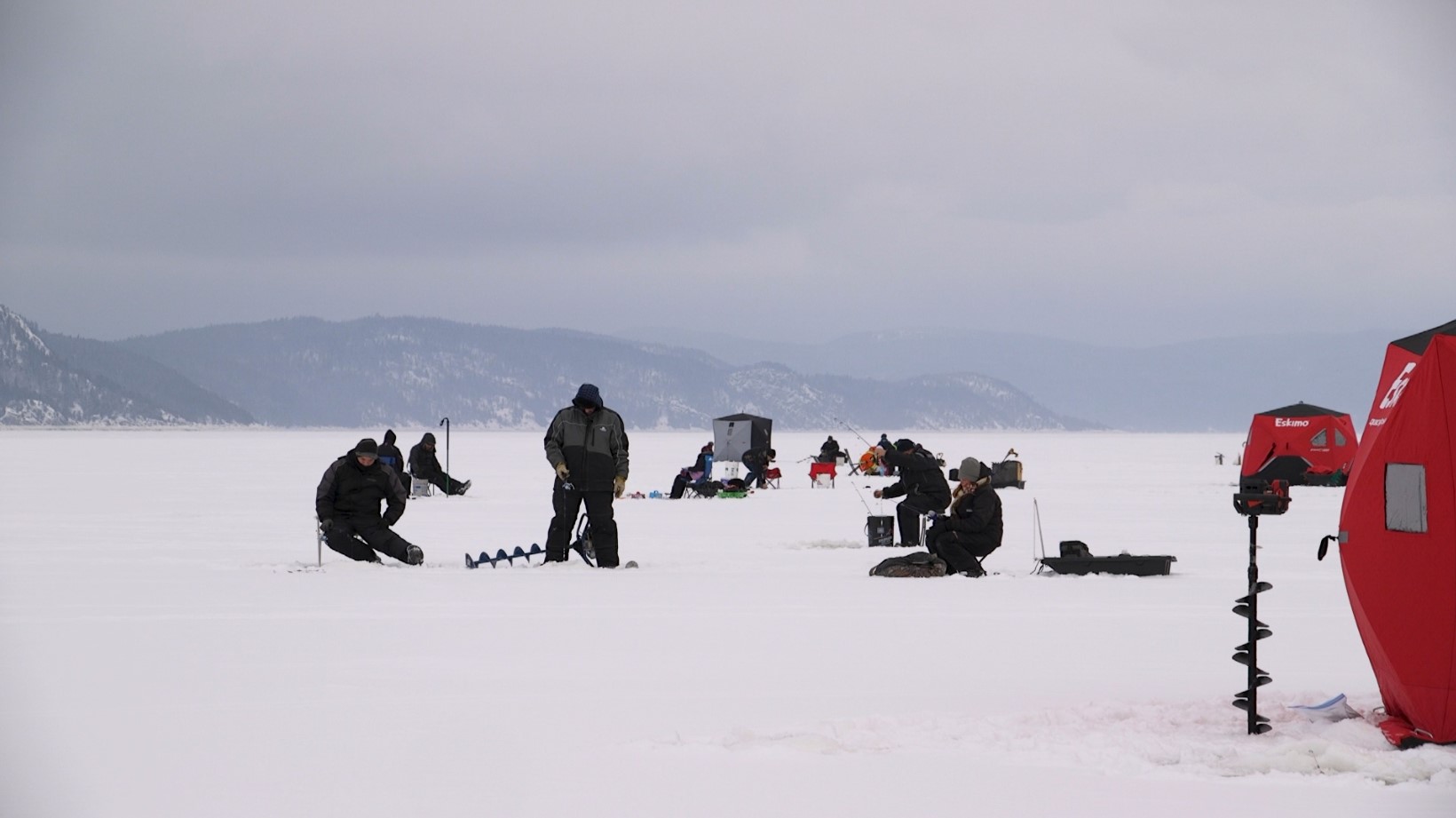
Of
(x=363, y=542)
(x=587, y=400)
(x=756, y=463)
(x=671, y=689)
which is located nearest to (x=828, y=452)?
(x=756, y=463)

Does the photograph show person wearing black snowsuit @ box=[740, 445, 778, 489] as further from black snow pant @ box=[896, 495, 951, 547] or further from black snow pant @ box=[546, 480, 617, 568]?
black snow pant @ box=[546, 480, 617, 568]

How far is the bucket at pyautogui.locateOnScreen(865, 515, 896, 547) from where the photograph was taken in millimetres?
15172

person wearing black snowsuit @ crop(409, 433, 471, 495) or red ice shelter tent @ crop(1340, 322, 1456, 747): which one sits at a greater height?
person wearing black snowsuit @ crop(409, 433, 471, 495)

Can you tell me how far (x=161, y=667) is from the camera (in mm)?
7629

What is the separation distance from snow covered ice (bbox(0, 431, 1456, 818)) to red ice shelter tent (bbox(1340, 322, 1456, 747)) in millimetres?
207

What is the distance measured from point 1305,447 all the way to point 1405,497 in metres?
24.4

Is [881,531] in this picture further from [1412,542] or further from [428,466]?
[428,466]

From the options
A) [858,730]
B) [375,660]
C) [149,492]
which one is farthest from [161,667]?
[149,492]

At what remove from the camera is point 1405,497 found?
214 inches

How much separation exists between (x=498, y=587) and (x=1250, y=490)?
6.69m

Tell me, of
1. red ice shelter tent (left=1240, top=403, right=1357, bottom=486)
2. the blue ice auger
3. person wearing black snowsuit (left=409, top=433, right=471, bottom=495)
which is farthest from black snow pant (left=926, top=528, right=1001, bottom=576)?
red ice shelter tent (left=1240, top=403, right=1357, bottom=486)

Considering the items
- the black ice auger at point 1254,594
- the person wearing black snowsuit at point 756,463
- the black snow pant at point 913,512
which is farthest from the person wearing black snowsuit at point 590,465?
the person wearing black snowsuit at point 756,463

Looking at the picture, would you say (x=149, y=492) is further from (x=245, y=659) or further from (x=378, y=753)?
(x=378, y=753)

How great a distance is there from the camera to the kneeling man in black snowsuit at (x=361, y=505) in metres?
12.4
